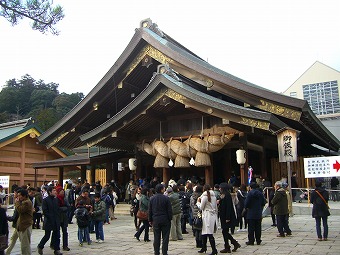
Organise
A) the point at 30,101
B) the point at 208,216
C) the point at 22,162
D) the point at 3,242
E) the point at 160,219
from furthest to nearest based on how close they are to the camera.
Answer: the point at 30,101
the point at 22,162
the point at 208,216
the point at 160,219
the point at 3,242

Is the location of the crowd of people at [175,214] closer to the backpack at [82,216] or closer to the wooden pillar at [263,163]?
the backpack at [82,216]

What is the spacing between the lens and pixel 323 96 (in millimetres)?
43344

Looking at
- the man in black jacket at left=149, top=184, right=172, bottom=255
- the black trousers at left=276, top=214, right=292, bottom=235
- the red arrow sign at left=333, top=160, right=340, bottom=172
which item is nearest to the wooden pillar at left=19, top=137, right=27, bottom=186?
the man in black jacket at left=149, top=184, right=172, bottom=255

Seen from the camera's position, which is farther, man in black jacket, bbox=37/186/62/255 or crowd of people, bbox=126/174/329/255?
man in black jacket, bbox=37/186/62/255

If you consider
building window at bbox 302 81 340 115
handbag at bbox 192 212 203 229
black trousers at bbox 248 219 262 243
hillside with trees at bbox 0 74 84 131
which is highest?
hillside with trees at bbox 0 74 84 131

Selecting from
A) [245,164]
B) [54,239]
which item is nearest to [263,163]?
[245,164]

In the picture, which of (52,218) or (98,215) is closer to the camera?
(52,218)

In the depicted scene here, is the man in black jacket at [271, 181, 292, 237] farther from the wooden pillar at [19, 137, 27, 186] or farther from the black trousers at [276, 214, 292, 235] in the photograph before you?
the wooden pillar at [19, 137, 27, 186]

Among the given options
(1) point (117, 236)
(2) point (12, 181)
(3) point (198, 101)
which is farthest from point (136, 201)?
(2) point (12, 181)

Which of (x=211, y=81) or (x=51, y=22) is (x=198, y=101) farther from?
(x=51, y=22)

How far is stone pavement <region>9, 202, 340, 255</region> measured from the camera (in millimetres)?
7691

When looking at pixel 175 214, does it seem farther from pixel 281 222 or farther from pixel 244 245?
pixel 281 222

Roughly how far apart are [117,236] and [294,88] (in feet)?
128

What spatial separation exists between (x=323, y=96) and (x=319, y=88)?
1.30 metres
